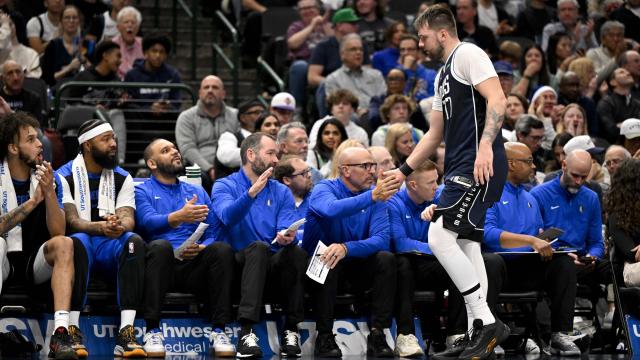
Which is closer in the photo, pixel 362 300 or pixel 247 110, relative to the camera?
pixel 362 300

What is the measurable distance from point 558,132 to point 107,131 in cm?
583

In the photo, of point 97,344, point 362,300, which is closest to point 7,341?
point 97,344

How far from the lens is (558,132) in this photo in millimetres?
13305

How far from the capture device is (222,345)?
28.6 feet

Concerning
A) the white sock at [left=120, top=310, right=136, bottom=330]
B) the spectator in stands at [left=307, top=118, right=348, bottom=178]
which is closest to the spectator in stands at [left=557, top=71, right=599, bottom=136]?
the spectator in stands at [left=307, top=118, right=348, bottom=178]

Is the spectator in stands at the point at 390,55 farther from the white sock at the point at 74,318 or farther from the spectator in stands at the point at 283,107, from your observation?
the white sock at the point at 74,318

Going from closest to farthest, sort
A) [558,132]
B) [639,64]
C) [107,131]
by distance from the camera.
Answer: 1. [107,131]
2. [558,132]
3. [639,64]

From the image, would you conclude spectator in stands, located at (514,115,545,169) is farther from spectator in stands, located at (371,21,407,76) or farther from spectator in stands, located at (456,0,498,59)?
spectator in stands, located at (456,0,498,59)

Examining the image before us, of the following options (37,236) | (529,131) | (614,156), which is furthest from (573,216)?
(37,236)

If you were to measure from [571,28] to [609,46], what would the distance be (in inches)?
37.5

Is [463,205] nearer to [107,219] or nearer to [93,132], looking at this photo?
[107,219]

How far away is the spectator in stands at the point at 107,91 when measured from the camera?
42.5 ft

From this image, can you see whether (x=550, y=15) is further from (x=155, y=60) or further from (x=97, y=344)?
(x=97, y=344)

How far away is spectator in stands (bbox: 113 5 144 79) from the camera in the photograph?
47.5ft
